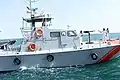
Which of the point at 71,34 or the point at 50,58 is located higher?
the point at 71,34

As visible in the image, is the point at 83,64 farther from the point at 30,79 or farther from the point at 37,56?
the point at 30,79

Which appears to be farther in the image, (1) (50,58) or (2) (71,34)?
(2) (71,34)

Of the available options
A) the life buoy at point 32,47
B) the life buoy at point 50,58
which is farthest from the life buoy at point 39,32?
the life buoy at point 50,58

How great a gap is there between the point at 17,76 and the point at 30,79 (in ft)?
5.95

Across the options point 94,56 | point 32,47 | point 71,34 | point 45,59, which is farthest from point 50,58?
point 94,56

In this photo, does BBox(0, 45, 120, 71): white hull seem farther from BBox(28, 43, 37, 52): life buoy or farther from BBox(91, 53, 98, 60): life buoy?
BBox(28, 43, 37, 52): life buoy

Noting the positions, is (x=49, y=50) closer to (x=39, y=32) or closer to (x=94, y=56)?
A: (x=39, y=32)

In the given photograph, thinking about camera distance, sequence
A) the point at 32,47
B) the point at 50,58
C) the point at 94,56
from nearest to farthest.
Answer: the point at 50,58 < the point at 94,56 < the point at 32,47

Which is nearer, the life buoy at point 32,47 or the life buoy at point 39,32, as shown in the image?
the life buoy at point 32,47

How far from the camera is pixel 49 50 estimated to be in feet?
74.1

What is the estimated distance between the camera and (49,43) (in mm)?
23297

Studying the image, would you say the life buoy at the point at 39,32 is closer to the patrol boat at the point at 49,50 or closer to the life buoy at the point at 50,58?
the patrol boat at the point at 49,50

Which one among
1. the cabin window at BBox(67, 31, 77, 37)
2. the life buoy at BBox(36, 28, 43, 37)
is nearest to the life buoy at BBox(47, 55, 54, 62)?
the life buoy at BBox(36, 28, 43, 37)

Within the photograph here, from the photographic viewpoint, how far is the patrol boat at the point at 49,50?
2223 cm
